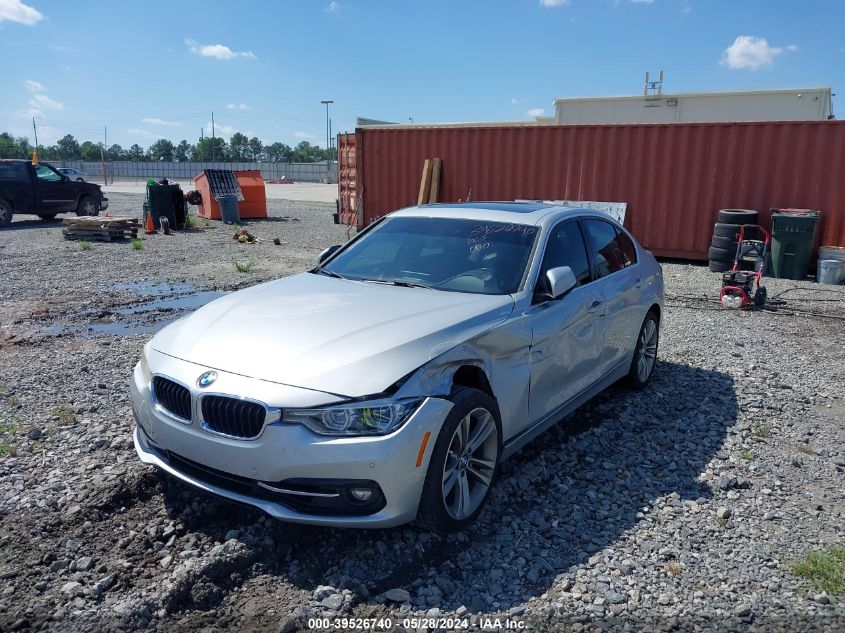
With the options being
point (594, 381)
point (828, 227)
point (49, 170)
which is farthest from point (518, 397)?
point (49, 170)

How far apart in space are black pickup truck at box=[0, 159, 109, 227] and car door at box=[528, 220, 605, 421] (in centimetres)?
1893

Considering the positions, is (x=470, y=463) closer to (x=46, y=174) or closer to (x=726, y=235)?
(x=726, y=235)

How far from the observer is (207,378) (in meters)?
3.15

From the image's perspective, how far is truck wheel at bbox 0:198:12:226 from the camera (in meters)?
18.8

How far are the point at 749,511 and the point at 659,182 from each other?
11.1 metres

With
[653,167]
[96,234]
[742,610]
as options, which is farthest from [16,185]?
[742,610]

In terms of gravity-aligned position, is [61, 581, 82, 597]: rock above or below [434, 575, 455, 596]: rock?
below

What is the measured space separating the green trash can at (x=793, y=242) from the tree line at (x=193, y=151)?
85.3m

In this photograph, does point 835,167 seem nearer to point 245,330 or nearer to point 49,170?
point 245,330

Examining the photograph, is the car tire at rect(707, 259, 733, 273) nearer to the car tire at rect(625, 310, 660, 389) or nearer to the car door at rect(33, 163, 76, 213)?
the car tire at rect(625, 310, 660, 389)

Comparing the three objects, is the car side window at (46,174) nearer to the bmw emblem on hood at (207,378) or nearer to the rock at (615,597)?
the bmw emblem on hood at (207,378)

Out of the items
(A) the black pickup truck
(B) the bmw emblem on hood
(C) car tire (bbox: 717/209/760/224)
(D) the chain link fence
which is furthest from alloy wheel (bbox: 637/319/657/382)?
(D) the chain link fence

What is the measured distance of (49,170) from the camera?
19688 millimetres

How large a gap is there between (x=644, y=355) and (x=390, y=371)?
11.2 feet
